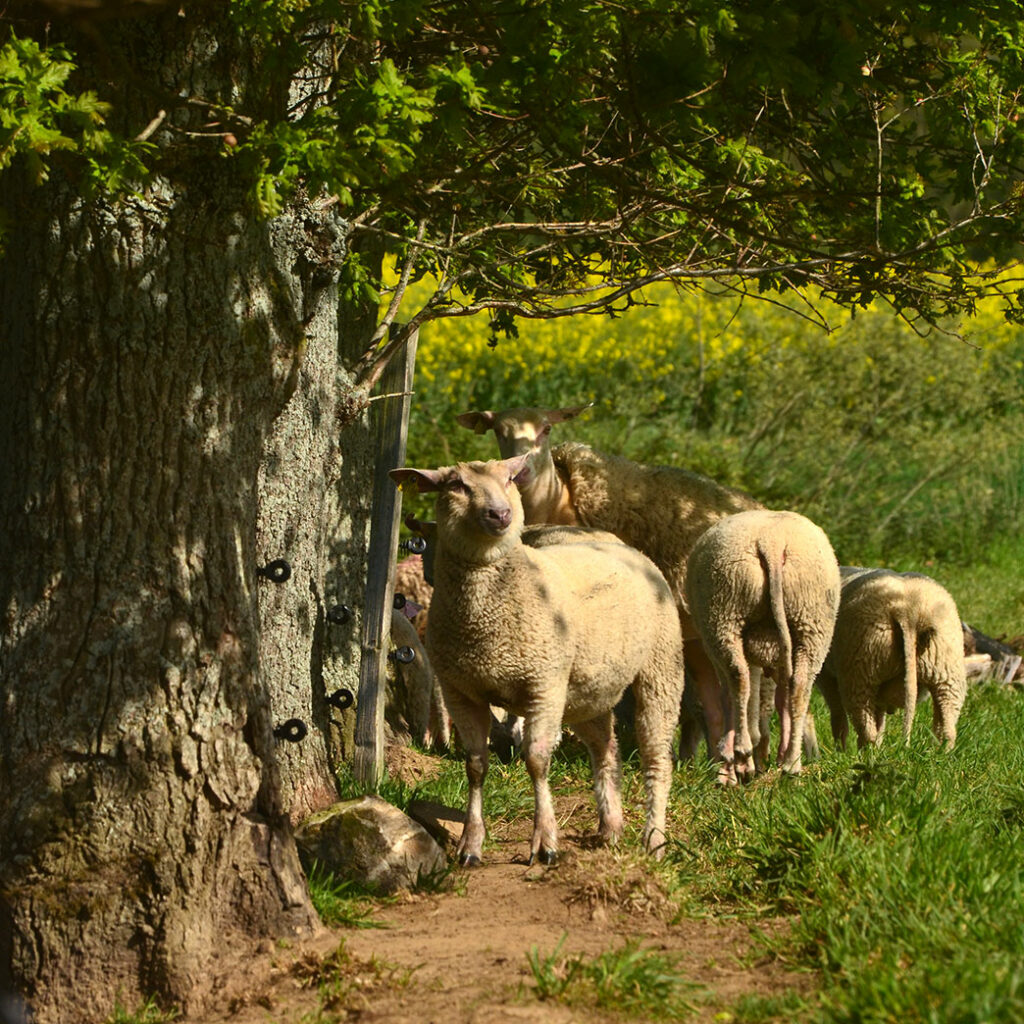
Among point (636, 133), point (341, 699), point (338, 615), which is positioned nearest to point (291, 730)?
point (341, 699)

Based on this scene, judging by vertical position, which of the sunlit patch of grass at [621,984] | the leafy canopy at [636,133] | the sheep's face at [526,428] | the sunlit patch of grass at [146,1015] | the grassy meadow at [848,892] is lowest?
the sunlit patch of grass at [146,1015]

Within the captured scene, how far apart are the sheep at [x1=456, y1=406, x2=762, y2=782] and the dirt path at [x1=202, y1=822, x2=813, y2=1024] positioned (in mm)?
3282

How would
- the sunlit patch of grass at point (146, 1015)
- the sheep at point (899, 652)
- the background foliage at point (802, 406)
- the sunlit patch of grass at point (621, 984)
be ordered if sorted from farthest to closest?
the background foliage at point (802, 406) → the sheep at point (899, 652) → the sunlit patch of grass at point (146, 1015) → the sunlit patch of grass at point (621, 984)

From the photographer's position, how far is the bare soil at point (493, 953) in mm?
3992

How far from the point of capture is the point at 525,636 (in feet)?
17.4

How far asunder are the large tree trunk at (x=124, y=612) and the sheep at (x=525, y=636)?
1071 mm

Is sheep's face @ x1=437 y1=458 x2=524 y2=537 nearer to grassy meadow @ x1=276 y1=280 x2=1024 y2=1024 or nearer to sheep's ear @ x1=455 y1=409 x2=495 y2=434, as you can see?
grassy meadow @ x1=276 y1=280 x2=1024 y2=1024

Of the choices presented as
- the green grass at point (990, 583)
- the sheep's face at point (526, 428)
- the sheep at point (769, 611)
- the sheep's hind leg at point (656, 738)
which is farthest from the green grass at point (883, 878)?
the green grass at point (990, 583)

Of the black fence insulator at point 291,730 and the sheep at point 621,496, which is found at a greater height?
the sheep at point 621,496

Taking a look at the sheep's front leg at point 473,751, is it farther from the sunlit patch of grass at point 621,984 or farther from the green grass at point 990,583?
the green grass at point 990,583

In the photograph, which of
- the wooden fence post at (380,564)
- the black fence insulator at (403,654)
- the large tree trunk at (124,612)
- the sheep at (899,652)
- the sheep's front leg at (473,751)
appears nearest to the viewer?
the large tree trunk at (124,612)

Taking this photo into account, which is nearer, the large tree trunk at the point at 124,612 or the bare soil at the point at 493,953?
the bare soil at the point at 493,953

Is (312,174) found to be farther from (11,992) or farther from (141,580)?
(11,992)

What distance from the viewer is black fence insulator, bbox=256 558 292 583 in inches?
A: 225
